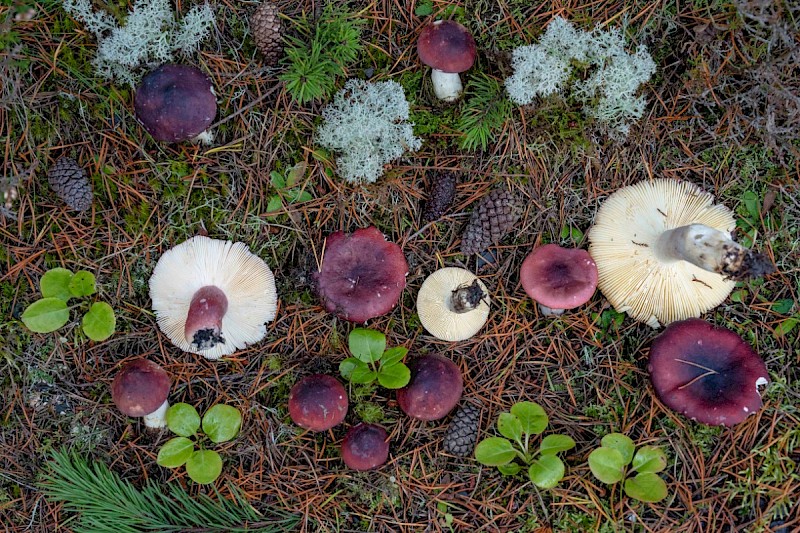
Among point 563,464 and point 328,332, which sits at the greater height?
point 328,332

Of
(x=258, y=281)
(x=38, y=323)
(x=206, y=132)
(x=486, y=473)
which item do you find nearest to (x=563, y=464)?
(x=486, y=473)

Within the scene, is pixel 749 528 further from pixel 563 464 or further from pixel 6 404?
pixel 6 404

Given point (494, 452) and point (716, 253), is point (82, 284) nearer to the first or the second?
point (494, 452)

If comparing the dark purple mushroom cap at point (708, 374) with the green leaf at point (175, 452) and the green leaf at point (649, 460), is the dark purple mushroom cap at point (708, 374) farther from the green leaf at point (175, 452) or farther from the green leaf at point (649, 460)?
the green leaf at point (175, 452)

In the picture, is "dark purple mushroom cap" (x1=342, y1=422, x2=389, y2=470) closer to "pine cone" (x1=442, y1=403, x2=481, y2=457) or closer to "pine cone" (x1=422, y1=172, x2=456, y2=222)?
"pine cone" (x1=442, y1=403, x2=481, y2=457)

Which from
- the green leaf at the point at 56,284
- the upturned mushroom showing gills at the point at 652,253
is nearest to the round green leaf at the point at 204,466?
the green leaf at the point at 56,284
